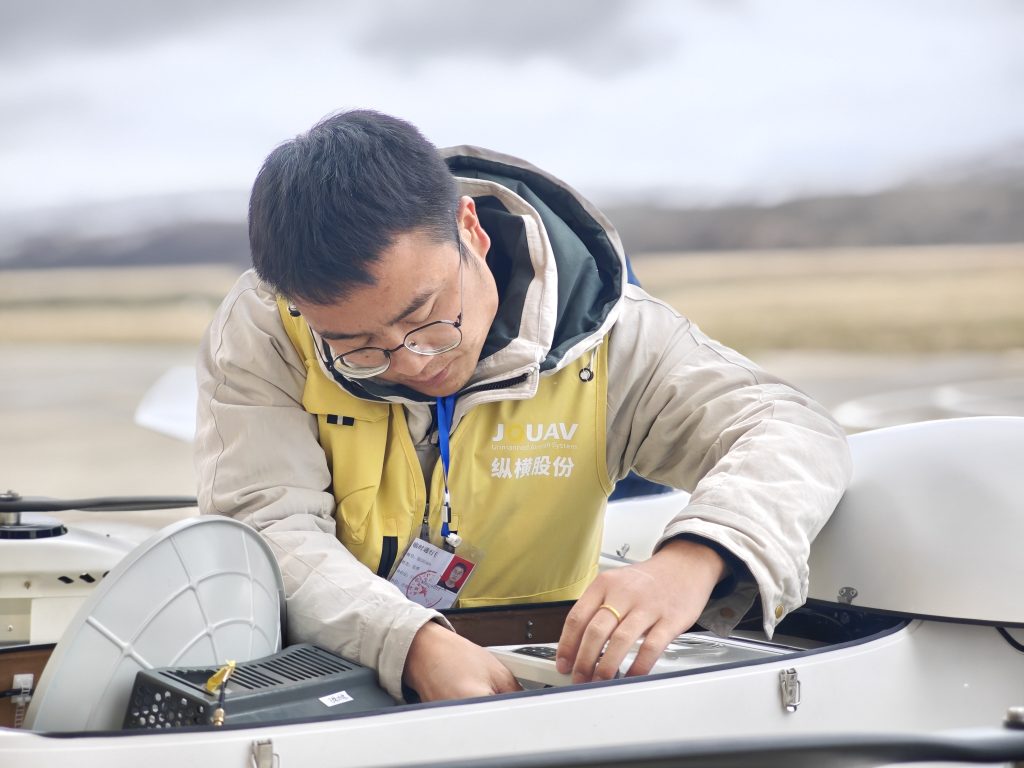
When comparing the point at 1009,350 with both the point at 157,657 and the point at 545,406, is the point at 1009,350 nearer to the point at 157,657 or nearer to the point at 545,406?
the point at 545,406

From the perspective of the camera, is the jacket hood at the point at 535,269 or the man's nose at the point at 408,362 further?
the jacket hood at the point at 535,269

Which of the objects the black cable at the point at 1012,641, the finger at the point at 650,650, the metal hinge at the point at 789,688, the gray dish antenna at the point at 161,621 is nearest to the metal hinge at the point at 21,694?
the gray dish antenna at the point at 161,621

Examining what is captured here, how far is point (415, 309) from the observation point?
1.13 m

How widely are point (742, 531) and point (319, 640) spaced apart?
0.42 meters

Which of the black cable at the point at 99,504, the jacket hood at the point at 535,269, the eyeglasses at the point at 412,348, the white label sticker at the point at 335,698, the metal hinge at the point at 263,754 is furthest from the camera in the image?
the black cable at the point at 99,504

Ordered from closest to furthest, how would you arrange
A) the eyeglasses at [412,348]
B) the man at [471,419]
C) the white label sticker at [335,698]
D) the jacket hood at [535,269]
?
the white label sticker at [335,698]
the man at [471,419]
the eyeglasses at [412,348]
the jacket hood at [535,269]

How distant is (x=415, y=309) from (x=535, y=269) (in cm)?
23

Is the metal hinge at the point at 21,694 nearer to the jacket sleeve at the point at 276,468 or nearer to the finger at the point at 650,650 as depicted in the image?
the jacket sleeve at the point at 276,468

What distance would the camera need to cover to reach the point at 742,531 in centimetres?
103

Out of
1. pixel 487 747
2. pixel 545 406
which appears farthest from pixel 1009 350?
pixel 487 747

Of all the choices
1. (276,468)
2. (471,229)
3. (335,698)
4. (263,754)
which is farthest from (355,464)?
(263,754)

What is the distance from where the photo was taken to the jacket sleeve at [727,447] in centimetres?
104

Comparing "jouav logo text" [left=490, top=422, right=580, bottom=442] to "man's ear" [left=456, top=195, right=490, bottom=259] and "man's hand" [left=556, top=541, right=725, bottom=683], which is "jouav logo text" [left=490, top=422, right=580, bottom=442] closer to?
"man's ear" [left=456, top=195, right=490, bottom=259]

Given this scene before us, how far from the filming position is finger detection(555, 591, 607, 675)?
0.93 m
